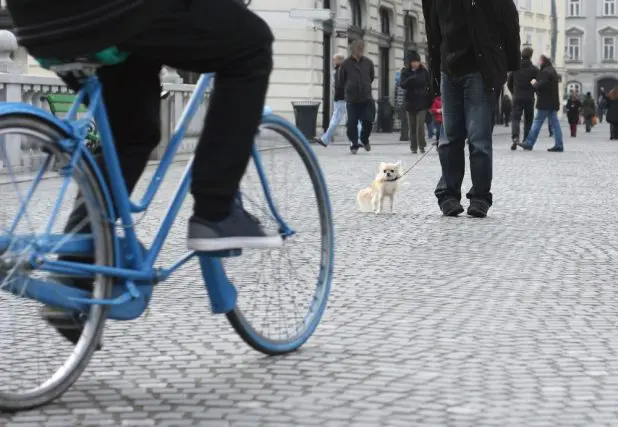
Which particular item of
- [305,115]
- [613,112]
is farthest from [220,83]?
[613,112]

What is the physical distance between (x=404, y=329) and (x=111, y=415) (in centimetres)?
176

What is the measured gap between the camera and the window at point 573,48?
384 ft

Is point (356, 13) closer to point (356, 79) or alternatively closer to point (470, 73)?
point (356, 79)

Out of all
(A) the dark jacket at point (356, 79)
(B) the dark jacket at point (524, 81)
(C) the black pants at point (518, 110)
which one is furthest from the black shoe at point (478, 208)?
(C) the black pants at point (518, 110)

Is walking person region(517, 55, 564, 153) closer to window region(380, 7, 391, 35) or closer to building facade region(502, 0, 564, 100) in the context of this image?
window region(380, 7, 391, 35)

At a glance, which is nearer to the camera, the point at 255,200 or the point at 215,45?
the point at 215,45

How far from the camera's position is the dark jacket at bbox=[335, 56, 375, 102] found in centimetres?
2475

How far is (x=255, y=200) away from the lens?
4453 mm

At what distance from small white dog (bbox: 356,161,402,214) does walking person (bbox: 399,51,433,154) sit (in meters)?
13.9

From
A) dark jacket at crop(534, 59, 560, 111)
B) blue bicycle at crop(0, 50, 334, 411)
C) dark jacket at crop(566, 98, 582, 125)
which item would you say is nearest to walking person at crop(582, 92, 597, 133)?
dark jacket at crop(566, 98, 582, 125)

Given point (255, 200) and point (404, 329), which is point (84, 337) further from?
point (404, 329)

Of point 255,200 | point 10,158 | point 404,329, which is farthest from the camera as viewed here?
point 404,329

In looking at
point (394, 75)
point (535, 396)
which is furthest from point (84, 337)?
point (394, 75)

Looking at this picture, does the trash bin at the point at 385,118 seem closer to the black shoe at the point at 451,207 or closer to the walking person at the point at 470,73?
the walking person at the point at 470,73
